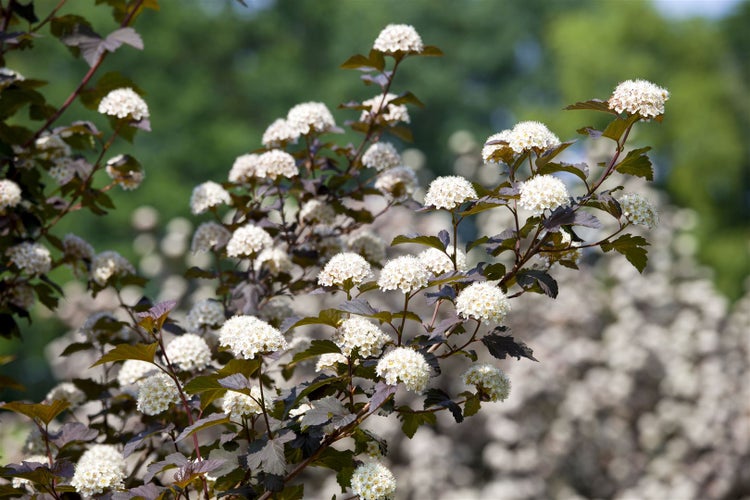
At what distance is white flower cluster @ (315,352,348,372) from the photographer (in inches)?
78.2

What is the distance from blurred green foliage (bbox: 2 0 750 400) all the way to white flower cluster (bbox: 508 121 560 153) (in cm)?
1572

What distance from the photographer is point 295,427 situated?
1.89 meters

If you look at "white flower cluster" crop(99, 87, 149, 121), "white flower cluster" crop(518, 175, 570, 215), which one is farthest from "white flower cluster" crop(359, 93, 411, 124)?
"white flower cluster" crop(518, 175, 570, 215)

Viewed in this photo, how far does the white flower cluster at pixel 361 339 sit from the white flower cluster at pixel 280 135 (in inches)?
38.0

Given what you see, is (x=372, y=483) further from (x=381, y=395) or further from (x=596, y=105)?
(x=596, y=105)

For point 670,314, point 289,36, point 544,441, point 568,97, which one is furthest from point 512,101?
point 544,441

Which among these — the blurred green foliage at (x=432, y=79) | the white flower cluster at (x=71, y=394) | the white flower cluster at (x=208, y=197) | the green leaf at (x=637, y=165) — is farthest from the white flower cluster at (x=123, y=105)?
the blurred green foliage at (x=432, y=79)

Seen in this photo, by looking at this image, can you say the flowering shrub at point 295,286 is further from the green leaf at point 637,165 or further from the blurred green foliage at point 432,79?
the blurred green foliage at point 432,79

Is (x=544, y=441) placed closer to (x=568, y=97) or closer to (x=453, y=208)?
(x=453, y=208)

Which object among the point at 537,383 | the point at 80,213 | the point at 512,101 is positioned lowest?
the point at 80,213

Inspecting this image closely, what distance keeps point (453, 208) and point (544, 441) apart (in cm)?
555

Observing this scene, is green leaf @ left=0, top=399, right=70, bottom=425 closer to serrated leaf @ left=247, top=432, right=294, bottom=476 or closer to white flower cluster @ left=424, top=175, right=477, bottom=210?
serrated leaf @ left=247, top=432, right=294, bottom=476

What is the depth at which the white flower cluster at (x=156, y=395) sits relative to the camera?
2.00 meters

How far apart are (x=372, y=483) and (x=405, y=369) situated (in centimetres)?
28
